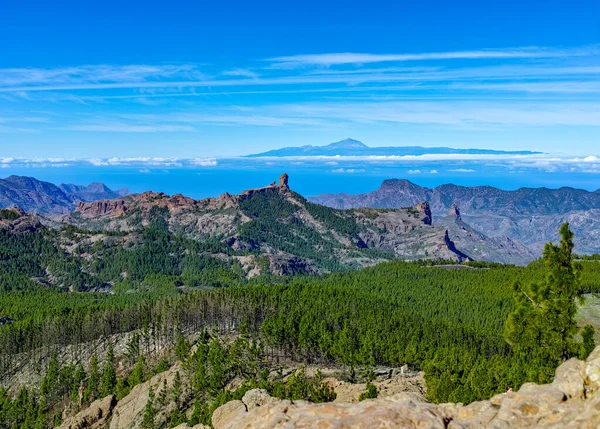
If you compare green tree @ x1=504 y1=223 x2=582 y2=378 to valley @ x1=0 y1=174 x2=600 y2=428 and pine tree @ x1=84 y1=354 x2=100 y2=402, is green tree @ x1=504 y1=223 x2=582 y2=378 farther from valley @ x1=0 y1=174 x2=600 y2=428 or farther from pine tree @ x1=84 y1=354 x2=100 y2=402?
pine tree @ x1=84 y1=354 x2=100 y2=402

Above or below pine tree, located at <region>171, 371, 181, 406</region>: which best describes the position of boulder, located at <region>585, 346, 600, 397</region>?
above

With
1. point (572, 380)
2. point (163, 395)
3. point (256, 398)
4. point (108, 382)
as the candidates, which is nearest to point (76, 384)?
point (108, 382)

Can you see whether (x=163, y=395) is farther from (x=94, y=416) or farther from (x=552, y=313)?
(x=552, y=313)

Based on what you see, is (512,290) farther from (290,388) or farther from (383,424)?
(290,388)

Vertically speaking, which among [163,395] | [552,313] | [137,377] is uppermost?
[552,313]

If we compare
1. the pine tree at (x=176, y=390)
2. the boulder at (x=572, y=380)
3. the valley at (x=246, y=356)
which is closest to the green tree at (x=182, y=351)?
the valley at (x=246, y=356)

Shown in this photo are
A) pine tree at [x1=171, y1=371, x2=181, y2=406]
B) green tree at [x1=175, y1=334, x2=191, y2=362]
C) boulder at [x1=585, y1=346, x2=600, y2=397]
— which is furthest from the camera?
green tree at [x1=175, y1=334, x2=191, y2=362]

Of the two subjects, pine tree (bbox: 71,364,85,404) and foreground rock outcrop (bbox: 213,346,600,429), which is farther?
pine tree (bbox: 71,364,85,404)

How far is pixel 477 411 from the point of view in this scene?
29922 millimetres

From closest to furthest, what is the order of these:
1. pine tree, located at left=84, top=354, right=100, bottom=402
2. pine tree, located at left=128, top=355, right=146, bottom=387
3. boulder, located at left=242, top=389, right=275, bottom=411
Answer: boulder, located at left=242, top=389, right=275, bottom=411 → pine tree, located at left=128, top=355, right=146, bottom=387 → pine tree, located at left=84, top=354, right=100, bottom=402

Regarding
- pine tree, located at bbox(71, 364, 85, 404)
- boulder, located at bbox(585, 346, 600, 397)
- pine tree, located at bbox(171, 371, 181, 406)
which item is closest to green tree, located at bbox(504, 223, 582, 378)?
boulder, located at bbox(585, 346, 600, 397)

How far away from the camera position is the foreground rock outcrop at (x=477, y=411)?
89.6ft

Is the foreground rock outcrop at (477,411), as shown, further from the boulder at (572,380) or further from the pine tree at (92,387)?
the pine tree at (92,387)

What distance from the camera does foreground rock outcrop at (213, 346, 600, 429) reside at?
89.6 feet
